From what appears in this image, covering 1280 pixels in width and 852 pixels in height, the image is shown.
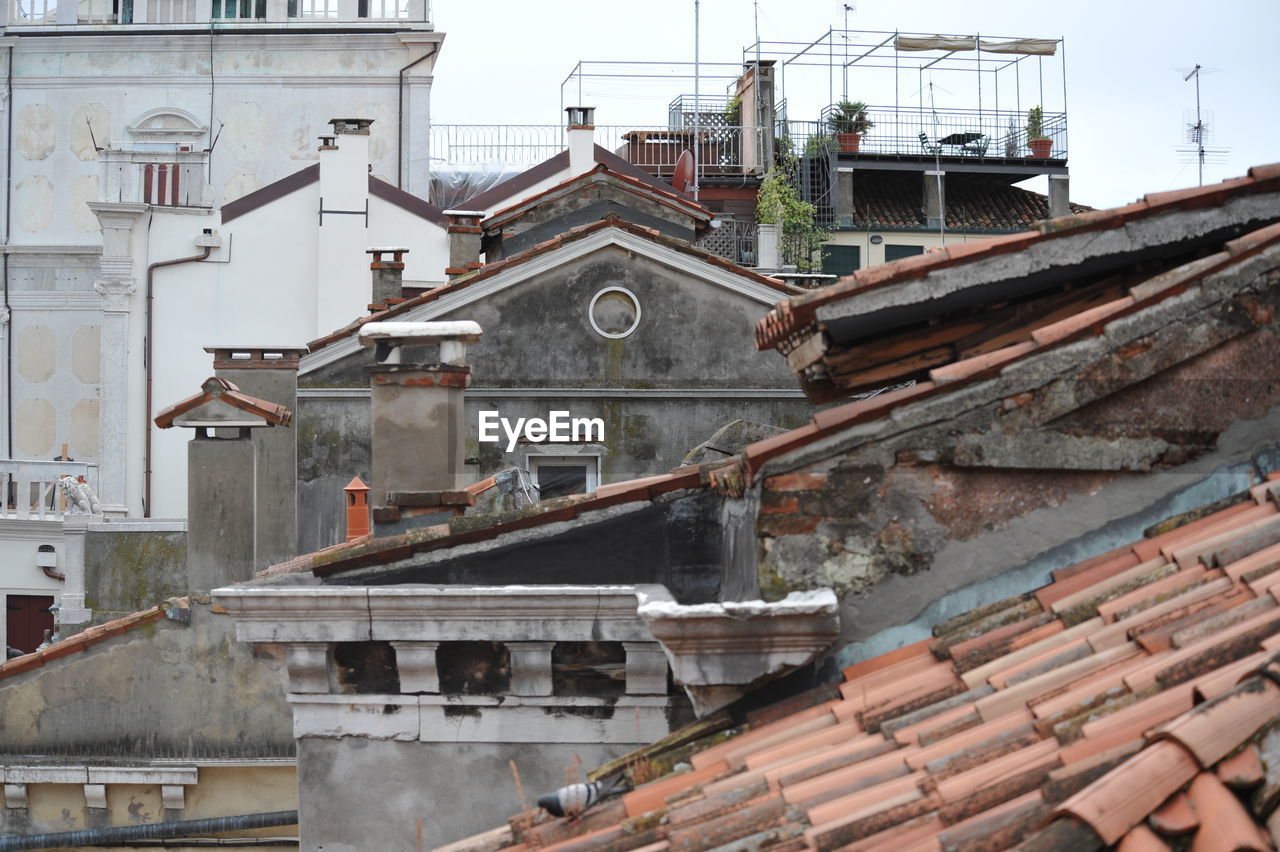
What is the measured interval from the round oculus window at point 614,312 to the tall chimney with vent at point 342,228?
11035 mm

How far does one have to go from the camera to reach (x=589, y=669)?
8.29 meters

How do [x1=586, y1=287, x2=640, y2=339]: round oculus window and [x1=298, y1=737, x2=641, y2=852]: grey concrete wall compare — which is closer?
[x1=298, y1=737, x2=641, y2=852]: grey concrete wall

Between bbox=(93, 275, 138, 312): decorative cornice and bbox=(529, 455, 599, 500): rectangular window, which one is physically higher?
bbox=(93, 275, 138, 312): decorative cornice

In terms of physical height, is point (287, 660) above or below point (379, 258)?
below

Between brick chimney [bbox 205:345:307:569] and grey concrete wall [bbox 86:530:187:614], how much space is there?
52.5 inches

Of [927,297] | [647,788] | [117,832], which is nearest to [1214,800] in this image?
[647,788]

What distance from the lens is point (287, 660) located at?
328 inches

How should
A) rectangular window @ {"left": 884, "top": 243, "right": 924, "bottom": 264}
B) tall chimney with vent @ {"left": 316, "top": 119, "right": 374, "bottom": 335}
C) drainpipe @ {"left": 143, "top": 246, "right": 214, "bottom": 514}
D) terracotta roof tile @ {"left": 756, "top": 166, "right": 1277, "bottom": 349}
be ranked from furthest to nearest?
rectangular window @ {"left": 884, "top": 243, "right": 924, "bottom": 264} → drainpipe @ {"left": 143, "top": 246, "right": 214, "bottom": 514} → tall chimney with vent @ {"left": 316, "top": 119, "right": 374, "bottom": 335} → terracotta roof tile @ {"left": 756, "top": 166, "right": 1277, "bottom": 349}

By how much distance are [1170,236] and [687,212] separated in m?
19.2

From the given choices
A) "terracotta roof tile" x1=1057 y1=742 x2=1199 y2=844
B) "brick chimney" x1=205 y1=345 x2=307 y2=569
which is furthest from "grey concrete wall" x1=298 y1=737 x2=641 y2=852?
"brick chimney" x1=205 y1=345 x2=307 y2=569

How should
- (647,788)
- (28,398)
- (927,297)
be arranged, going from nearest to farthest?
1. (647,788)
2. (927,297)
3. (28,398)

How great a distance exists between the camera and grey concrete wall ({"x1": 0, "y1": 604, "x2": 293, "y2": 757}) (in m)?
14.7

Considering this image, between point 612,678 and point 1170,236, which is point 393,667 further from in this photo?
point 1170,236

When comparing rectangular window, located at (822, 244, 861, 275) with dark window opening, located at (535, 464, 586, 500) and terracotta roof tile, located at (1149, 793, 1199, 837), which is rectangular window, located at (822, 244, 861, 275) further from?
terracotta roof tile, located at (1149, 793, 1199, 837)
